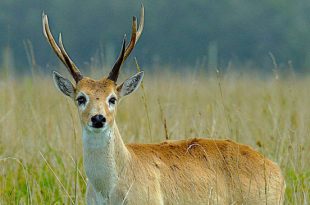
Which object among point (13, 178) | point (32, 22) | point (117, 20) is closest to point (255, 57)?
point (117, 20)

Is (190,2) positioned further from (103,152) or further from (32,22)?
(103,152)

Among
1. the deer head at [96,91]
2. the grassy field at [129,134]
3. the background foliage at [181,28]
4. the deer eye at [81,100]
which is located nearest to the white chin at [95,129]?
the deer head at [96,91]

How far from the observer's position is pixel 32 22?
140 ft

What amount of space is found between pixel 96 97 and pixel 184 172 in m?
1.33

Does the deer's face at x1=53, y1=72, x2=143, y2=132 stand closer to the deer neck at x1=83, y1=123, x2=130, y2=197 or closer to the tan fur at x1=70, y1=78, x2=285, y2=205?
the tan fur at x1=70, y1=78, x2=285, y2=205

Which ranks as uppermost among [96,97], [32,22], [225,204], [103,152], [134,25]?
[32,22]

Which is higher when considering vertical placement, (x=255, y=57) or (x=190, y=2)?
(x=190, y=2)

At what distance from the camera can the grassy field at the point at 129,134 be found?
1027 centimetres

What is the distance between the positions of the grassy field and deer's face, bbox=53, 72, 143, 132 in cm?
47

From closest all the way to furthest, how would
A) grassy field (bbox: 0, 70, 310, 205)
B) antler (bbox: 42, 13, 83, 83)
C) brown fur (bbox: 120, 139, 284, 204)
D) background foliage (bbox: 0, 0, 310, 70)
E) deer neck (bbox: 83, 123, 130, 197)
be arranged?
deer neck (bbox: 83, 123, 130, 197)
antler (bbox: 42, 13, 83, 83)
brown fur (bbox: 120, 139, 284, 204)
grassy field (bbox: 0, 70, 310, 205)
background foliage (bbox: 0, 0, 310, 70)

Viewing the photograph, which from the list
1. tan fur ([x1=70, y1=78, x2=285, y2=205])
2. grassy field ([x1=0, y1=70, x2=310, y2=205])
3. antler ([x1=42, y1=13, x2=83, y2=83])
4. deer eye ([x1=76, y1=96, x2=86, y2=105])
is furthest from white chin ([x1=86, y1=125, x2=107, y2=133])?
antler ([x1=42, y1=13, x2=83, y2=83])

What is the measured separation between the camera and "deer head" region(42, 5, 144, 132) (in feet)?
28.5

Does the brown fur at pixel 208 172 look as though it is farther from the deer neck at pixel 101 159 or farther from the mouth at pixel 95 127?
the mouth at pixel 95 127

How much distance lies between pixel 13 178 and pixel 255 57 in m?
38.7
